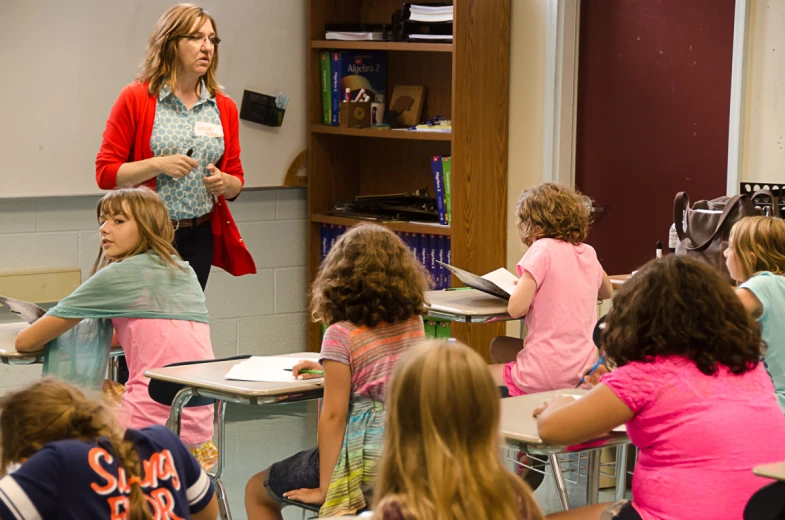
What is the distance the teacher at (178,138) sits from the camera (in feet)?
11.5

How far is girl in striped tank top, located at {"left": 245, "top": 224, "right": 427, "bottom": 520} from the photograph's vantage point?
2.37m

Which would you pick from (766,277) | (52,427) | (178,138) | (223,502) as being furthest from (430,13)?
(52,427)

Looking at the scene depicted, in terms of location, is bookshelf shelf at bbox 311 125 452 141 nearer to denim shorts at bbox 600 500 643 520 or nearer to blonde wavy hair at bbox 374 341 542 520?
denim shorts at bbox 600 500 643 520

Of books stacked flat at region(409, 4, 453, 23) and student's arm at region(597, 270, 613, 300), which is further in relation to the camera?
books stacked flat at region(409, 4, 453, 23)

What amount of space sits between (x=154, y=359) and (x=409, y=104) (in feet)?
8.78

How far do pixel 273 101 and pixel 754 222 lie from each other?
2.84 metres

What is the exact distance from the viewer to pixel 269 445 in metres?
4.45

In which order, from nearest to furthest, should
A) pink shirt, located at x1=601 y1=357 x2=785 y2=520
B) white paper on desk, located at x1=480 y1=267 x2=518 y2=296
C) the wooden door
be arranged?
1. pink shirt, located at x1=601 y1=357 x2=785 y2=520
2. white paper on desk, located at x1=480 y1=267 x2=518 y2=296
3. the wooden door

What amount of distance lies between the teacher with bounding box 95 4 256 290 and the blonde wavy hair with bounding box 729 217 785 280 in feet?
5.28

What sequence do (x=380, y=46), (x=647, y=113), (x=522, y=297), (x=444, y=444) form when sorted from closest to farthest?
(x=444, y=444), (x=522, y=297), (x=647, y=113), (x=380, y=46)

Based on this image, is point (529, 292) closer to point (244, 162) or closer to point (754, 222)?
point (754, 222)

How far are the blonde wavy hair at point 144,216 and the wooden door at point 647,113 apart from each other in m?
2.37

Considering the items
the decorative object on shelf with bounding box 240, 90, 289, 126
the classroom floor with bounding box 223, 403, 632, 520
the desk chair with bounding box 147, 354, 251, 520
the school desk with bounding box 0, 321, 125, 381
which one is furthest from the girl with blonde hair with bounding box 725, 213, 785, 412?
the decorative object on shelf with bounding box 240, 90, 289, 126

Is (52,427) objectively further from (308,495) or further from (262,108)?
(262,108)
